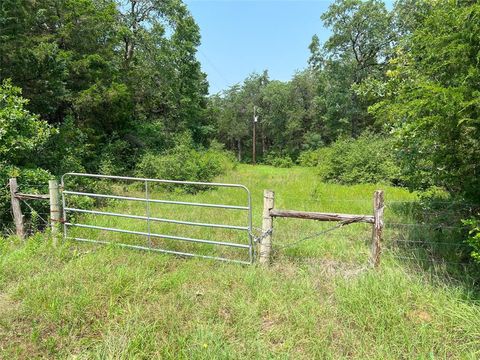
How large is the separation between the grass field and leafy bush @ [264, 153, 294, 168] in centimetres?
2939

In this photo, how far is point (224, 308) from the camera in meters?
3.39

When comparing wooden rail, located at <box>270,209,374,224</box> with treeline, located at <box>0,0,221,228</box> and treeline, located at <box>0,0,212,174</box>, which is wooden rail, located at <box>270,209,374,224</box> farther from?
treeline, located at <box>0,0,212,174</box>

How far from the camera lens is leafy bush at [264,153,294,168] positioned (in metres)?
33.9

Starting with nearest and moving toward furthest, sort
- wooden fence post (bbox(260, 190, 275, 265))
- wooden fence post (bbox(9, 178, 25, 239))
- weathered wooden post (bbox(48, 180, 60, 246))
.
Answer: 1. wooden fence post (bbox(260, 190, 275, 265))
2. weathered wooden post (bbox(48, 180, 60, 246))
3. wooden fence post (bbox(9, 178, 25, 239))

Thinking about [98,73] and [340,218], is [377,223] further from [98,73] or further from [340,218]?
[98,73]

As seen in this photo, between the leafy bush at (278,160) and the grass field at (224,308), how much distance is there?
2939 cm

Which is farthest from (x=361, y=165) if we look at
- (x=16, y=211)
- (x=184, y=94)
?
(x=184, y=94)

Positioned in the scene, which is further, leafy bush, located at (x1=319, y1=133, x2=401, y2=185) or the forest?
leafy bush, located at (x1=319, y1=133, x2=401, y2=185)

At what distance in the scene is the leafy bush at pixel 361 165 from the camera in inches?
505

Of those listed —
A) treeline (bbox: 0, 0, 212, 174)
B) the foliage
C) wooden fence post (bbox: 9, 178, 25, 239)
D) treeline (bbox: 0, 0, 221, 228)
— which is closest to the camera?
the foliage

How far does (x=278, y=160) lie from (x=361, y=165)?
2160 centimetres

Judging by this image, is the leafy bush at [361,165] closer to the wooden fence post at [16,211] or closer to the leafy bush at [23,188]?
the leafy bush at [23,188]

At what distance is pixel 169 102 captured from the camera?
62.9 ft

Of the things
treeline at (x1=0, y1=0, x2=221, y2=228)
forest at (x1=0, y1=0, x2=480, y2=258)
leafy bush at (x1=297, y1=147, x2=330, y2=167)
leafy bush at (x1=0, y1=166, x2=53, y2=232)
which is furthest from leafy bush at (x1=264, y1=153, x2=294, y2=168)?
leafy bush at (x1=0, y1=166, x2=53, y2=232)
